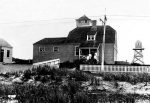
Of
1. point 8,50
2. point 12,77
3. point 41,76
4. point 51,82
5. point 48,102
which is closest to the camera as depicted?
point 48,102

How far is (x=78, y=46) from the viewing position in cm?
4775

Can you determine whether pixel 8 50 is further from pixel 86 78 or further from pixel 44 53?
pixel 86 78

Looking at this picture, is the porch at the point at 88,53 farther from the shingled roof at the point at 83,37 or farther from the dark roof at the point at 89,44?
the shingled roof at the point at 83,37

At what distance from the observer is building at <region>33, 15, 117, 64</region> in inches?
1821

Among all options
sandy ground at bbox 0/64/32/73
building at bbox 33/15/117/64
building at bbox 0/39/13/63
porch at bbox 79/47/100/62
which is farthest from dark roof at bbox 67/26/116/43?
sandy ground at bbox 0/64/32/73

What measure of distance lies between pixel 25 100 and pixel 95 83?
10.8 m

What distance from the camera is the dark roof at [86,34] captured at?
47103 millimetres

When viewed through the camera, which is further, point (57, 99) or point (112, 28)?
point (112, 28)

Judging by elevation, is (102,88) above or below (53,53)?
below

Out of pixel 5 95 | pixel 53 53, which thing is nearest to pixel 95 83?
pixel 5 95

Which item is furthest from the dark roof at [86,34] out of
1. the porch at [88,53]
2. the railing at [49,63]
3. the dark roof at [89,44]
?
the railing at [49,63]

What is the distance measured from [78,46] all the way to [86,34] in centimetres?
263

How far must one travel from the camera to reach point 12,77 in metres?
31.3

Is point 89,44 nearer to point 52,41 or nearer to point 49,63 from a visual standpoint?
point 52,41
